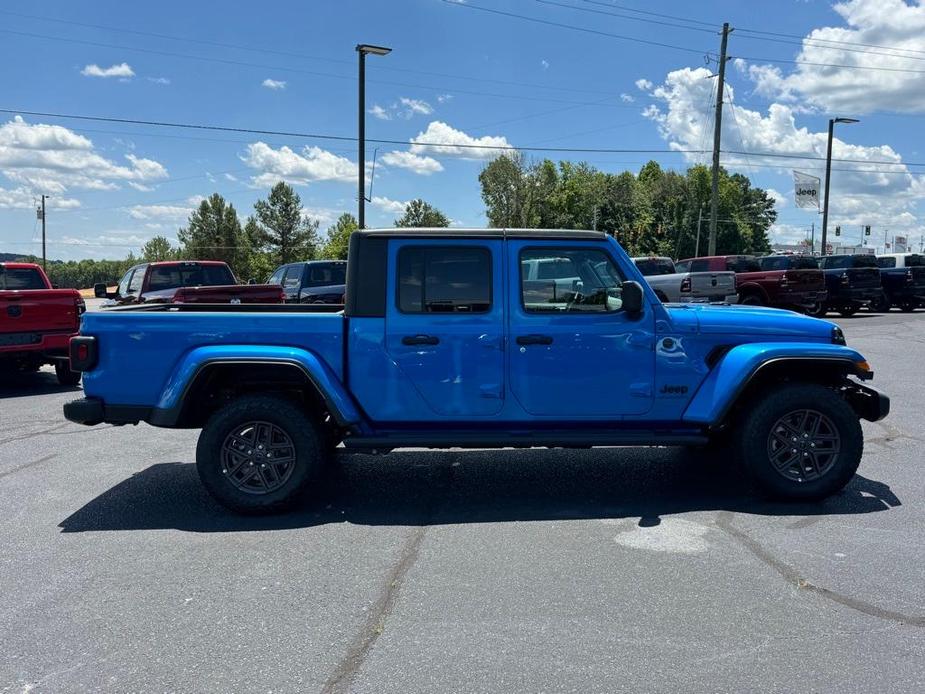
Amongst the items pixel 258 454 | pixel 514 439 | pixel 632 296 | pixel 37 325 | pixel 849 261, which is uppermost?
pixel 849 261

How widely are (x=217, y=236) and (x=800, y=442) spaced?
94.6 metres

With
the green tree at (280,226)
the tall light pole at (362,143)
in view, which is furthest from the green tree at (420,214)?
the tall light pole at (362,143)

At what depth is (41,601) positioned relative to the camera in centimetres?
385

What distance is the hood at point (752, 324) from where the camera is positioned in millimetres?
5273

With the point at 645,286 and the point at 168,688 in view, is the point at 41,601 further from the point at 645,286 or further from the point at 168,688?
the point at 645,286

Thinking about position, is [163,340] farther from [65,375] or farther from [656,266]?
[656,266]

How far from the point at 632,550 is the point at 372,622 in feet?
5.63

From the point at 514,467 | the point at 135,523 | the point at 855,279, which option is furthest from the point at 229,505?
the point at 855,279

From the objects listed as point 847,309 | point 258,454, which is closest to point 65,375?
point 258,454

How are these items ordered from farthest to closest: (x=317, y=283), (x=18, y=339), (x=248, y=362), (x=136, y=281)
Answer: (x=317, y=283) < (x=136, y=281) < (x=18, y=339) < (x=248, y=362)

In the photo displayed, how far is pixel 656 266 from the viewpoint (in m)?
21.6

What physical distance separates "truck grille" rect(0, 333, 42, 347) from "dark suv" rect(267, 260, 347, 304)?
849 cm

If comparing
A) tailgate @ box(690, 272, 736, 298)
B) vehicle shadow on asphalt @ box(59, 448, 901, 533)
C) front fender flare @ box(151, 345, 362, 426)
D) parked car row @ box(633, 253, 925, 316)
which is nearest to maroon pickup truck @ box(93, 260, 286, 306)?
vehicle shadow on asphalt @ box(59, 448, 901, 533)

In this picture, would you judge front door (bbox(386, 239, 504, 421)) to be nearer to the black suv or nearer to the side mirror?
the side mirror
